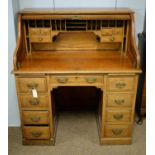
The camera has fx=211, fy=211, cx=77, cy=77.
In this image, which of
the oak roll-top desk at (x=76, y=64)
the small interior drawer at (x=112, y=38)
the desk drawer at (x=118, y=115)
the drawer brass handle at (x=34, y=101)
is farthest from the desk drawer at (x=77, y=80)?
the small interior drawer at (x=112, y=38)

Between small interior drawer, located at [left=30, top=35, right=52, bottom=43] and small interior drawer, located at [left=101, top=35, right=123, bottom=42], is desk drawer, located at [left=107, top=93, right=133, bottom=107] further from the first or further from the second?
small interior drawer, located at [left=30, top=35, right=52, bottom=43]

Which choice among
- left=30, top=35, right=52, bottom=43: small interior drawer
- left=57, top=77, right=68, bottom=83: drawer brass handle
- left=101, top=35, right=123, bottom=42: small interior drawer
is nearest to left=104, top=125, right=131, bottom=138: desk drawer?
left=57, top=77, right=68, bottom=83: drawer brass handle

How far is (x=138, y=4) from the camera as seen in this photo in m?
2.13

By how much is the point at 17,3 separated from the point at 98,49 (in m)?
0.92

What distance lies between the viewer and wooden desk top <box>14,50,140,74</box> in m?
1.78

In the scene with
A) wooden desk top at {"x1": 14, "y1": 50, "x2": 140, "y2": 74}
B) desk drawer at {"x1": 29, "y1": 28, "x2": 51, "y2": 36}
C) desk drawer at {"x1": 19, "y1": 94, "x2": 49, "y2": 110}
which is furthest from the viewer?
desk drawer at {"x1": 29, "y1": 28, "x2": 51, "y2": 36}

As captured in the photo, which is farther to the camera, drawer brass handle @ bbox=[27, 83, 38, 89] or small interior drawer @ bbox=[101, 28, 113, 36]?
small interior drawer @ bbox=[101, 28, 113, 36]

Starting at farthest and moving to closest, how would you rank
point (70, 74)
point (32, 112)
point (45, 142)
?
point (45, 142) → point (32, 112) → point (70, 74)

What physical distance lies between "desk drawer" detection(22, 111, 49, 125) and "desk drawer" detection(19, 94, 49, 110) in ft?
0.17

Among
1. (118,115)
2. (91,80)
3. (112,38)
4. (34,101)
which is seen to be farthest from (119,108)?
(34,101)

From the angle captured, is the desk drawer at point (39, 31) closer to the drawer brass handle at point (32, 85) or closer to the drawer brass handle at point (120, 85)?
the drawer brass handle at point (32, 85)

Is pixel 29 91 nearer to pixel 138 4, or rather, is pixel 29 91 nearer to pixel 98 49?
pixel 98 49

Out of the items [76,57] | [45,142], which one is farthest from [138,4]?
[45,142]

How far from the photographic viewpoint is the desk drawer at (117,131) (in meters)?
2.04
